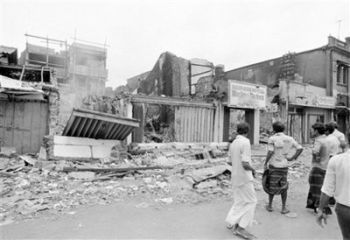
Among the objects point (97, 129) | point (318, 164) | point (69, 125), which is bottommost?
point (318, 164)

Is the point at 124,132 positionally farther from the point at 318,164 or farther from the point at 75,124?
the point at 318,164

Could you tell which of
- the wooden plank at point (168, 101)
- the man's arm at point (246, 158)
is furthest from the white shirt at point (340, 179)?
the wooden plank at point (168, 101)

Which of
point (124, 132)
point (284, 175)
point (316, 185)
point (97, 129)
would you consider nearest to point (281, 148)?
point (284, 175)

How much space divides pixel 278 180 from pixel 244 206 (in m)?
1.21

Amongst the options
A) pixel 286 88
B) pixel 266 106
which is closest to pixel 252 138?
pixel 266 106

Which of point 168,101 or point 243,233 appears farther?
point 168,101

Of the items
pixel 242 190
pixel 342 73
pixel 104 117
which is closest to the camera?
pixel 242 190

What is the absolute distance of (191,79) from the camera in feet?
62.3

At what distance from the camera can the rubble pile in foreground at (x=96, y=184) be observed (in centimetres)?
460

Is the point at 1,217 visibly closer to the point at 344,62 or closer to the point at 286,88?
the point at 286,88

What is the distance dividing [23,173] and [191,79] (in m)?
14.6

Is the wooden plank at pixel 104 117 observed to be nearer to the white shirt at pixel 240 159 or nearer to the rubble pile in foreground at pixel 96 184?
the rubble pile in foreground at pixel 96 184

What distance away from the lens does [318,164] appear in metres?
4.35

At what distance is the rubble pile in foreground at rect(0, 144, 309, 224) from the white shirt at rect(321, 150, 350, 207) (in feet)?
10.2
